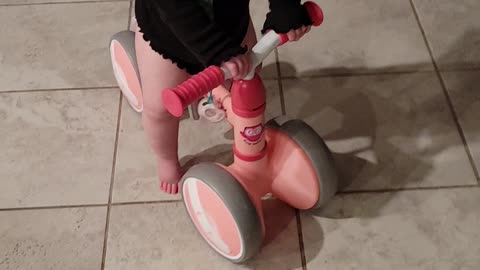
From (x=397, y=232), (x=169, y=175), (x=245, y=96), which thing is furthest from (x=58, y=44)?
(x=397, y=232)

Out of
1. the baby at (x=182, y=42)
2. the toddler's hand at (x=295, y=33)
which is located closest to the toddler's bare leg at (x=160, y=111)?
the baby at (x=182, y=42)

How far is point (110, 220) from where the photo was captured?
104 centimetres

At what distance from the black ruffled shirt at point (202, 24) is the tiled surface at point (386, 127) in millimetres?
331

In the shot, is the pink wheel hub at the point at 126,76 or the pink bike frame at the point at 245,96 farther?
the pink wheel hub at the point at 126,76

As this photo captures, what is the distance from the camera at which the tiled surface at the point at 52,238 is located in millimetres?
989

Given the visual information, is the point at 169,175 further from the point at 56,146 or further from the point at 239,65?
the point at 239,65

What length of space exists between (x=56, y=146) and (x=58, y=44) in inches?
11.9

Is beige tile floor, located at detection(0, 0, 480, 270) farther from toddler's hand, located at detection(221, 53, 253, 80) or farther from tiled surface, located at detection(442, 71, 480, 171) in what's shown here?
toddler's hand, located at detection(221, 53, 253, 80)

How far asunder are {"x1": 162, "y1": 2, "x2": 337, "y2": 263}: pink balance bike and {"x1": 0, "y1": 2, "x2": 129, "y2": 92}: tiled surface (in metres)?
0.42

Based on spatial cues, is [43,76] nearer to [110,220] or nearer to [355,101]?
[110,220]

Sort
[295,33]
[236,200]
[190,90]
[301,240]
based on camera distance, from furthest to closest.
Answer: [301,240]
[236,200]
[295,33]
[190,90]

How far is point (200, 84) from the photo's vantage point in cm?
66

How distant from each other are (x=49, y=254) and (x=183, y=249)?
223 millimetres

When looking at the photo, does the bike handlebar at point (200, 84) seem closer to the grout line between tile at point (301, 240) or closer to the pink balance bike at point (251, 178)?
the pink balance bike at point (251, 178)
